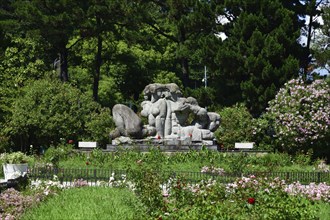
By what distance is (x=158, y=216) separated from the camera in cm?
920

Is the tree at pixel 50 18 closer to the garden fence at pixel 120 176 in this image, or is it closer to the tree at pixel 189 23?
the tree at pixel 189 23

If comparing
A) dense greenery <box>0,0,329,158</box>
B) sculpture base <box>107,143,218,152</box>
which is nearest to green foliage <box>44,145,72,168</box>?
sculpture base <box>107,143,218,152</box>

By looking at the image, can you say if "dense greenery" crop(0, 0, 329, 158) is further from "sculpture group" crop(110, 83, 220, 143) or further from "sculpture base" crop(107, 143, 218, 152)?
"sculpture base" crop(107, 143, 218, 152)

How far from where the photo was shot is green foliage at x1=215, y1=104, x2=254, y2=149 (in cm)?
3017

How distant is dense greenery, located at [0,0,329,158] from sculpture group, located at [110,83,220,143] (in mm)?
3420

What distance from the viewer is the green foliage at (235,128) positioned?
1188 inches

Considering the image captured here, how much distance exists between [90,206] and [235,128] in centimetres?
2000

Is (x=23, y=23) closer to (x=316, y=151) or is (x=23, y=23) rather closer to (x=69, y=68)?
(x=69, y=68)

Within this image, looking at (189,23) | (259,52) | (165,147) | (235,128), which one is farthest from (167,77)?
(165,147)

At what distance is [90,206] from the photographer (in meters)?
11.4

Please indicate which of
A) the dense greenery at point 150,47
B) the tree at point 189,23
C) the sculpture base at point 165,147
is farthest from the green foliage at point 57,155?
the tree at point 189,23

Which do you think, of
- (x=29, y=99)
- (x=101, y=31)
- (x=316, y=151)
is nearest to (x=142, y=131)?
(x=29, y=99)

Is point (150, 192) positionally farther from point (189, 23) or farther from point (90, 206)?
point (189, 23)

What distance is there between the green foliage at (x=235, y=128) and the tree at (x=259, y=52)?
1.79 m
